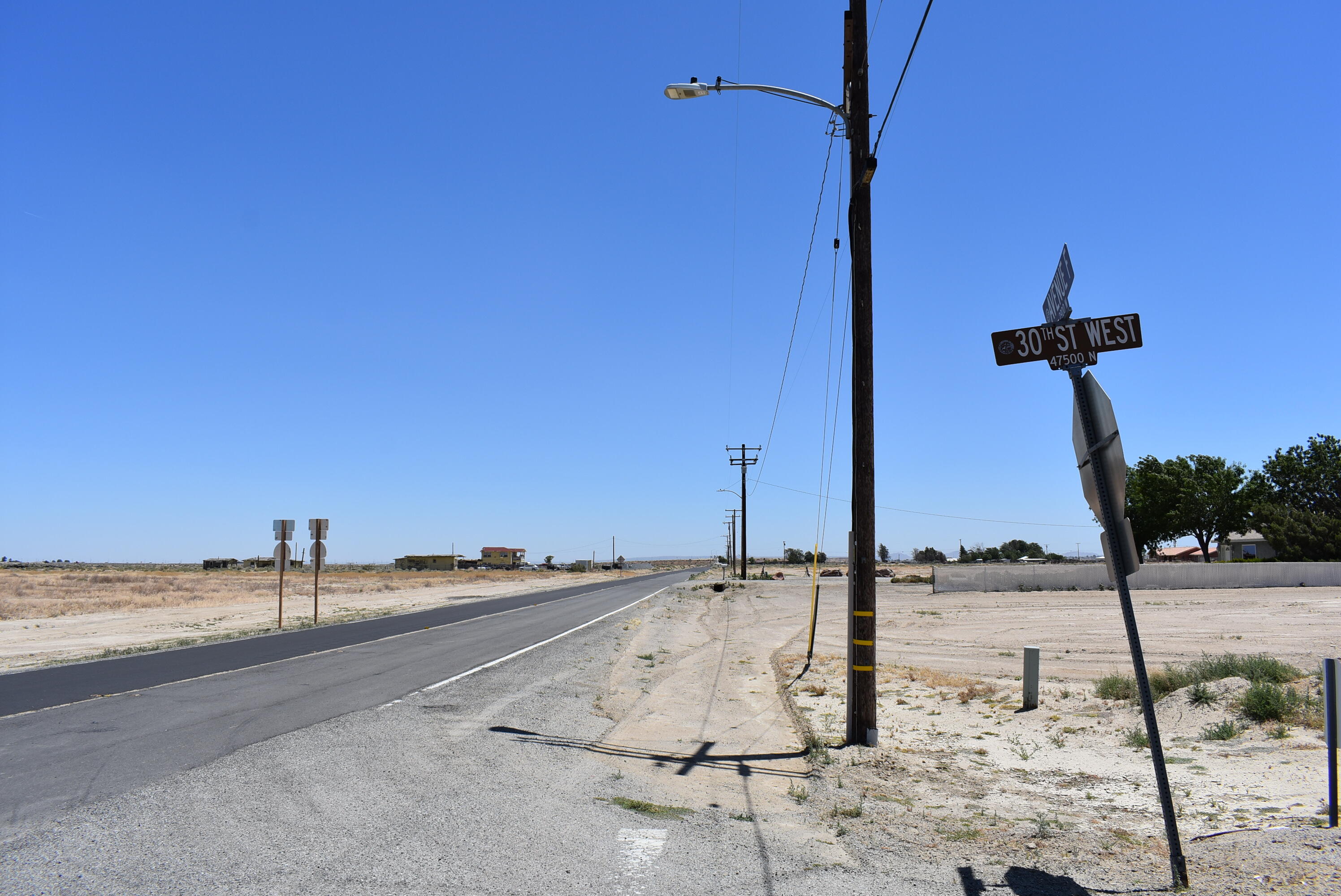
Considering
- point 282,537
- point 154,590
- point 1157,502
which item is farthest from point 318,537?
point 1157,502

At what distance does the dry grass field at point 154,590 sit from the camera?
38.0 m

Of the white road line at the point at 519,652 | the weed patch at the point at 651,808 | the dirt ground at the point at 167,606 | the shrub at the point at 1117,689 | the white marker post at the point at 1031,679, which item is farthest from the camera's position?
the dirt ground at the point at 167,606

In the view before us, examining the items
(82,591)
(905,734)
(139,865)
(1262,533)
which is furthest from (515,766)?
(1262,533)

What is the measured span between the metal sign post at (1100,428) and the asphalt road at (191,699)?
7615mm

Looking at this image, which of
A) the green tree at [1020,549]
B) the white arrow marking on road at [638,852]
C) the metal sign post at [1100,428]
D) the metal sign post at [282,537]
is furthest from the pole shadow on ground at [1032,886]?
the green tree at [1020,549]

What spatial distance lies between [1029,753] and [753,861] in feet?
16.4

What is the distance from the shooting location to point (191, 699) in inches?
455

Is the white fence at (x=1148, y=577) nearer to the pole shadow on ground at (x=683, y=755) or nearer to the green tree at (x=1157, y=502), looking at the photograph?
the green tree at (x=1157, y=502)

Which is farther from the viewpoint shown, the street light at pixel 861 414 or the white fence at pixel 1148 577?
the white fence at pixel 1148 577

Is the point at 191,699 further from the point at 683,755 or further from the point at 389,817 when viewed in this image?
the point at 683,755

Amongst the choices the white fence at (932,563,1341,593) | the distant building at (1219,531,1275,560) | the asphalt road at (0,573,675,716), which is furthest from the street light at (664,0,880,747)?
the distant building at (1219,531,1275,560)

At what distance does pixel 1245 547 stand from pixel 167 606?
350 feet

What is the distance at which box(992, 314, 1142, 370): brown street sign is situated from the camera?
5.43 metres

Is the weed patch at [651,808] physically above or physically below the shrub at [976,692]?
above
